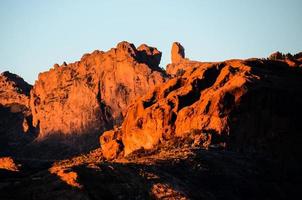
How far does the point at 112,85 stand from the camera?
655 feet

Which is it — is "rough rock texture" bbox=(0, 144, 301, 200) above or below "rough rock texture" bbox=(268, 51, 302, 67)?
below

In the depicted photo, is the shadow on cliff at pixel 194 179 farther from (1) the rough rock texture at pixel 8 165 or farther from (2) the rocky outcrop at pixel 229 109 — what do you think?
(1) the rough rock texture at pixel 8 165

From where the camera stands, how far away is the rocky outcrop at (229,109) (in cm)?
10431

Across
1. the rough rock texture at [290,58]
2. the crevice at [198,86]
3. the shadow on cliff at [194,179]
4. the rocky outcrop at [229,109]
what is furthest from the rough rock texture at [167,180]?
the rough rock texture at [290,58]

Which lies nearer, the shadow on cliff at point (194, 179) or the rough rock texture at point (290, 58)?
the shadow on cliff at point (194, 179)

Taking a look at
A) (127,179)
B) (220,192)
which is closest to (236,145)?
(220,192)

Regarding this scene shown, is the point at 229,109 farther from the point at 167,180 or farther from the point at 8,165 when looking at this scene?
the point at 167,180

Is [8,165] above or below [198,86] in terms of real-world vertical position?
below

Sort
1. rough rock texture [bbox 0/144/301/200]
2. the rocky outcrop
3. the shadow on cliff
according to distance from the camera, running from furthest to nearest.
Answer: the rocky outcrop, the shadow on cliff, rough rock texture [bbox 0/144/301/200]

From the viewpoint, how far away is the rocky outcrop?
104312 mm

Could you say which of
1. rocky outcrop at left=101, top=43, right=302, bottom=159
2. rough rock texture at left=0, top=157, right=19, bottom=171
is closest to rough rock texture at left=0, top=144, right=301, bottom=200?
rough rock texture at left=0, top=157, right=19, bottom=171

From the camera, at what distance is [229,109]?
106812 mm

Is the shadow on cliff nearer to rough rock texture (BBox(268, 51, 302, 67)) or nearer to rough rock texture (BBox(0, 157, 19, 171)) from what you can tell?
rough rock texture (BBox(0, 157, 19, 171))

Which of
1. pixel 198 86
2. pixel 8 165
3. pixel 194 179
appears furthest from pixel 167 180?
pixel 198 86
